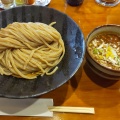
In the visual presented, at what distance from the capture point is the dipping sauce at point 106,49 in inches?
41.7

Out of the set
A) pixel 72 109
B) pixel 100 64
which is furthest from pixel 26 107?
pixel 100 64

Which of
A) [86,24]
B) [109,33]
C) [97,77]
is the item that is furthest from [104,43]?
[86,24]

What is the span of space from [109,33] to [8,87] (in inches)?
22.9

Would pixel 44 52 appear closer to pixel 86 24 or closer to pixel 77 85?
pixel 77 85

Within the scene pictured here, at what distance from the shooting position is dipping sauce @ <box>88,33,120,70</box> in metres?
1.06

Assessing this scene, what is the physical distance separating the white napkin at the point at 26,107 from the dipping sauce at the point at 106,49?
307 mm

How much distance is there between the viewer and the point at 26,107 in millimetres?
1013

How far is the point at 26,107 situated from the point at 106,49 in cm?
48

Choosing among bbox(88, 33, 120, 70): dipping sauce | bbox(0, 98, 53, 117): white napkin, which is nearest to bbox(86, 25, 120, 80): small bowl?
bbox(88, 33, 120, 70): dipping sauce

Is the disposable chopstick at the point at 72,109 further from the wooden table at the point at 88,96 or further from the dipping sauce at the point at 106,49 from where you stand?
the dipping sauce at the point at 106,49

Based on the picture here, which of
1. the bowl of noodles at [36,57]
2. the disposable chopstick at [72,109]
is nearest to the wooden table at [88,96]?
the disposable chopstick at [72,109]

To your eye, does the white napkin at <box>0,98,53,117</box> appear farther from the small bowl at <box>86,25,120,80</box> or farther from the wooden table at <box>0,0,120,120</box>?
the small bowl at <box>86,25,120,80</box>

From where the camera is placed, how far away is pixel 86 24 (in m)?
1.38

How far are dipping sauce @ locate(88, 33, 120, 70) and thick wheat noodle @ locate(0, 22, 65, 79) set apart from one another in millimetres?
173
